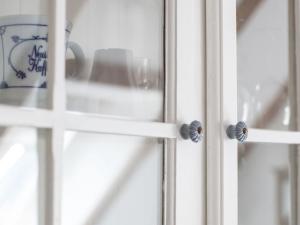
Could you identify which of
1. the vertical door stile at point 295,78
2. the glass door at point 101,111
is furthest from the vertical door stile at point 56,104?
the vertical door stile at point 295,78

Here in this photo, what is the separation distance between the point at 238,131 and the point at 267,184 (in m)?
0.17

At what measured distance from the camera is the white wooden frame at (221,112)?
0.75 m

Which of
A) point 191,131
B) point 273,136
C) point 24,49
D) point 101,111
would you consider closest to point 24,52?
point 24,49

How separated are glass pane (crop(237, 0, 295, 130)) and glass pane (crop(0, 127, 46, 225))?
36cm

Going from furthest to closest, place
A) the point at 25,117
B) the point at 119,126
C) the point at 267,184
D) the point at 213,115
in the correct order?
the point at 267,184 < the point at 213,115 < the point at 119,126 < the point at 25,117

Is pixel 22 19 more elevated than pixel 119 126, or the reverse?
pixel 22 19

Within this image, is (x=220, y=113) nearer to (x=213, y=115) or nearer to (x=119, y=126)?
(x=213, y=115)

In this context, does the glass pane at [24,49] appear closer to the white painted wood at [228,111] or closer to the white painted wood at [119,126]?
the white painted wood at [119,126]

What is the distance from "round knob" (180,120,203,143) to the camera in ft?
2.34

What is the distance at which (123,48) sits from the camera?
706 mm

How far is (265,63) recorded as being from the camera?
2.99ft

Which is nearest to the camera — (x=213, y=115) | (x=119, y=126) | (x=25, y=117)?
(x=25, y=117)

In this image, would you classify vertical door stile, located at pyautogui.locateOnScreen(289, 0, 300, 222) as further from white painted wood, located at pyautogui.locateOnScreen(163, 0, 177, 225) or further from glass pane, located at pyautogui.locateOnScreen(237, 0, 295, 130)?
white painted wood, located at pyautogui.locateOnScreen(163, 0, 177, 225)

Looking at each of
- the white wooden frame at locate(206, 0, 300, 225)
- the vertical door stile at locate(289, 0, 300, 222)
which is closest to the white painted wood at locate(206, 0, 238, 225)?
the white wooden frame at locate(206, 0, 300, 225)
